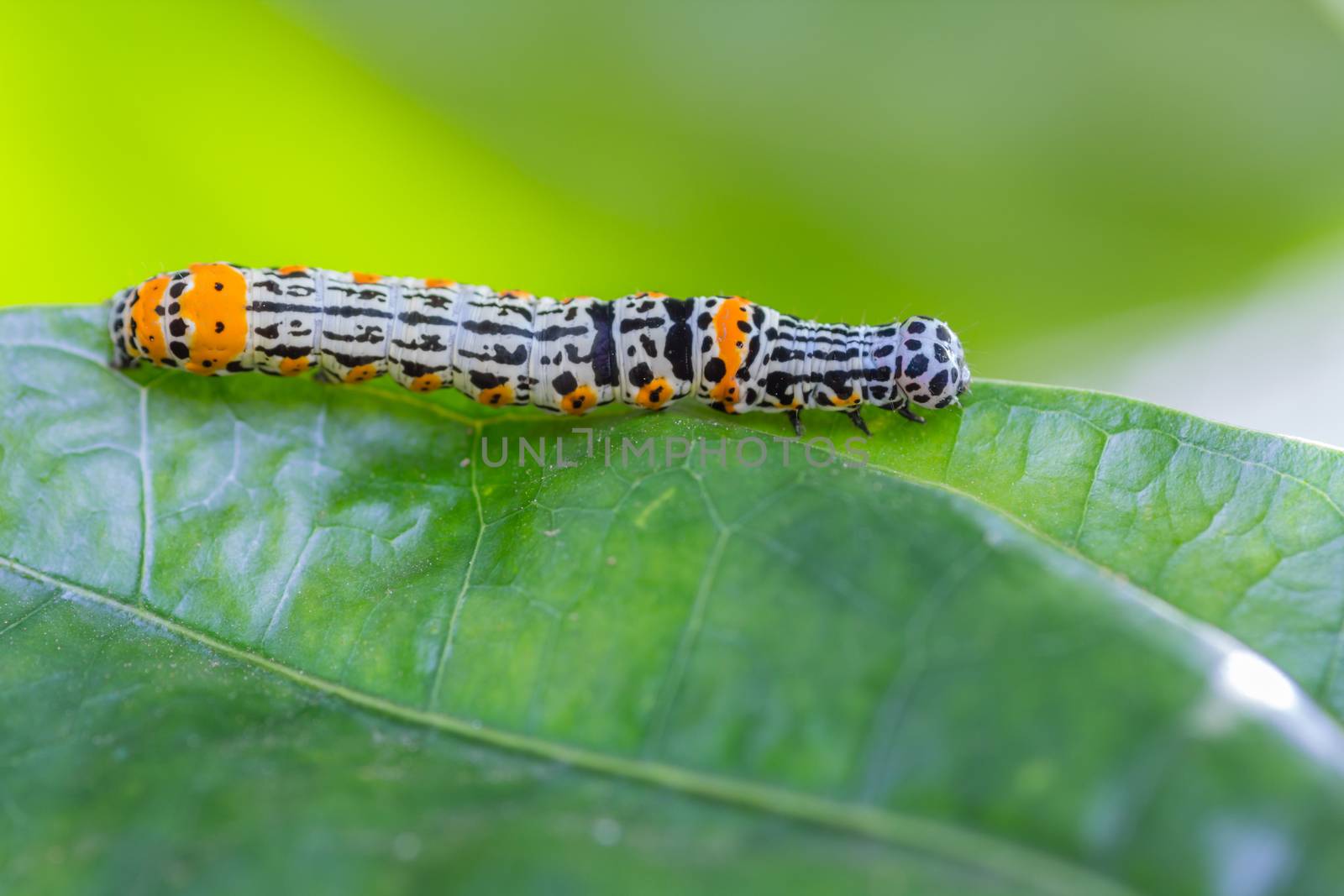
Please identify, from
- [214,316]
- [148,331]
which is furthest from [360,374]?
[148,331]

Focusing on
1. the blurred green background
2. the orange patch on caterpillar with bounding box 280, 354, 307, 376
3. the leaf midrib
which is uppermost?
the blurred green background

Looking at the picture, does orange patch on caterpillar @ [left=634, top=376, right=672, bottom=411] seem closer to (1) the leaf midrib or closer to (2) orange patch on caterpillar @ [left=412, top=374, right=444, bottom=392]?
(2) orange patch on caterpillar @ [left=412, top=374, right=444, bottom=392]

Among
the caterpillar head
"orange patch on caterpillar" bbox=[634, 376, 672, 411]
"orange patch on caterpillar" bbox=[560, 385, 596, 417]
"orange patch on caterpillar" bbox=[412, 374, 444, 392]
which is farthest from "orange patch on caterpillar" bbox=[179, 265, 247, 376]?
the caterpillar head

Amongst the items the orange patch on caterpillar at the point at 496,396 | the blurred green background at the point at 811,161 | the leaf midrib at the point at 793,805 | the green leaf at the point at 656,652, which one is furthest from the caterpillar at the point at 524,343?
the leaf midrib at the point at 793,805

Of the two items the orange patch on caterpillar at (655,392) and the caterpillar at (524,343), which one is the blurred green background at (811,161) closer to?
the caterpillar at (524,343)

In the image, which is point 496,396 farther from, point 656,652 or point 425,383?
point 656,652

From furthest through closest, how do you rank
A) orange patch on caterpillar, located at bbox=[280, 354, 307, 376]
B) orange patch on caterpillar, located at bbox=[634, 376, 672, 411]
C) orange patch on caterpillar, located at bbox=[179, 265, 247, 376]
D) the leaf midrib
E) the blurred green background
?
the blurred green background, orange patch on caterpillar, located at bbox=[634, 376, 672, 411], orange patch on caterpillar, located at bbox=[280, 354, 307, 376], orange patch on caterpillar, located at bbox=[179, 265, 247, 376], the leaf midrib
